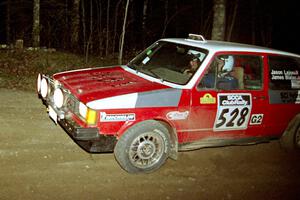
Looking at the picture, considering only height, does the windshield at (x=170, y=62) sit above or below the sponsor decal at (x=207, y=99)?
above

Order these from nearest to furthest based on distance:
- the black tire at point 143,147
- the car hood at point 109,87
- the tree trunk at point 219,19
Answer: the car hood at point 109,87, the black tire at point 143,147, the tree trunk at point 219,19

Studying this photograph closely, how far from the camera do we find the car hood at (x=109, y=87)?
4.82 meters

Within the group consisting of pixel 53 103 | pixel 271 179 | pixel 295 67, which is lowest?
pixel 271 179

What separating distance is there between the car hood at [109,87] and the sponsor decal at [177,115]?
0.81 ft

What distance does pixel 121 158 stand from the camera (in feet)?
16.5

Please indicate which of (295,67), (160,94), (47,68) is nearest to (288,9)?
(47,68)

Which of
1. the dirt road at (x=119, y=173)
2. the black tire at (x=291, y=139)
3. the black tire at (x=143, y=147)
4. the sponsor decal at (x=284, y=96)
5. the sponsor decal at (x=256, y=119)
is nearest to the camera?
the dirt road at (x=119, y=173)

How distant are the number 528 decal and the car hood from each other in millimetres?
738

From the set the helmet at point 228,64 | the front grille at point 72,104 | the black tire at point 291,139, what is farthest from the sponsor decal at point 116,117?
the black tire at point 291,139

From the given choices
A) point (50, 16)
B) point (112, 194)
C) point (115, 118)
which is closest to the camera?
point (112, 194)

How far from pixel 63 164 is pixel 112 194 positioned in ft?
3.18

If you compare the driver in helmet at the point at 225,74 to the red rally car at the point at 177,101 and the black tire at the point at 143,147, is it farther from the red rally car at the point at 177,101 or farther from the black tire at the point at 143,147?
the black tire at the point at 143,147

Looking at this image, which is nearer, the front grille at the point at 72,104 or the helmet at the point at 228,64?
the front grille at the point at 72,104

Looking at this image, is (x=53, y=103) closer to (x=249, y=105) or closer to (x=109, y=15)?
(x=249, y=105)
